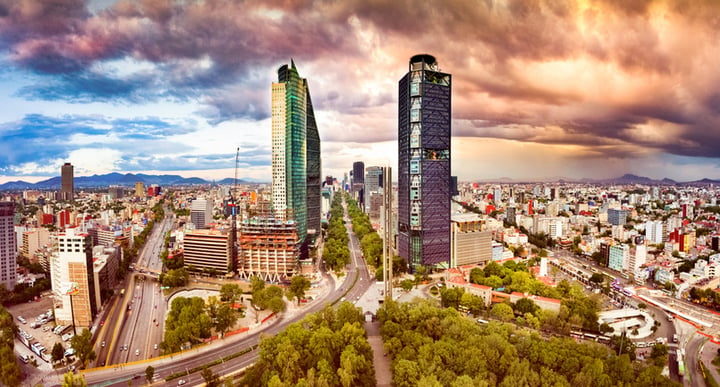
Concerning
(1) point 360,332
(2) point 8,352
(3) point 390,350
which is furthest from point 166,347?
(3) point 390,350

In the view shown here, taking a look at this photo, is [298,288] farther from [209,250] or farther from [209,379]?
[209,250]

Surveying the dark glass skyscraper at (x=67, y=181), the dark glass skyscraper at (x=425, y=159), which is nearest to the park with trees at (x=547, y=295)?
the dark glass skyscraper at (x=425, y=159)

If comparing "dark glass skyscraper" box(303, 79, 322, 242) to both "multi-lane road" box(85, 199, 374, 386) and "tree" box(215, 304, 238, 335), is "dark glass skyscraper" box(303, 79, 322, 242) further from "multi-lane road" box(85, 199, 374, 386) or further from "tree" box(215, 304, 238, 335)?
"tree" box(215, 304, 238, 335)

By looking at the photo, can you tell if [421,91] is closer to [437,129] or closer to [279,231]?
[437,129]

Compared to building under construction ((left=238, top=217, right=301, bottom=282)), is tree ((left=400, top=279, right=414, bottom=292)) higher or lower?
lower

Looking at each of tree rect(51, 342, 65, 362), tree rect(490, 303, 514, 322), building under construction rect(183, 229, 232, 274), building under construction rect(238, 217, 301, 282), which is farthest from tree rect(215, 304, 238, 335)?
tree rect(490, 303, 514, 322)

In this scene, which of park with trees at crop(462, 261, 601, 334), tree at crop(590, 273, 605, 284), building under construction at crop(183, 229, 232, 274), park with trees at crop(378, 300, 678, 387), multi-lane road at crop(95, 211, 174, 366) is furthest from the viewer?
building under construction at crop(183, 229, 232, 274)
